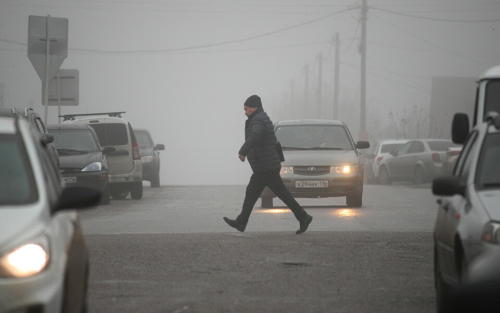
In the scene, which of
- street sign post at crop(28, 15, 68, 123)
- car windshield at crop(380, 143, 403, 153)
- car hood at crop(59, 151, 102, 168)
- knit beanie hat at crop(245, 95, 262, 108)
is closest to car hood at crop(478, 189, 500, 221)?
knit beanie hat at crop(245, 95, 262, 108)

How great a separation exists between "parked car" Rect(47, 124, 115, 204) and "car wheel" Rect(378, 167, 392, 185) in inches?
571

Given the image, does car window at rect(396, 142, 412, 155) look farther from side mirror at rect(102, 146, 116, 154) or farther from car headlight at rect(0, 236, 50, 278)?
car headlight at rect(0, 236, 50, 278)

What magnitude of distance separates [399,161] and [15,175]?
1066 inches

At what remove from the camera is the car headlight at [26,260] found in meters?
4.55

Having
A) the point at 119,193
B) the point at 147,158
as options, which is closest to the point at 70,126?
the point at 119,193

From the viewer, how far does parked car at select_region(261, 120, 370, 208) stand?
17.6 meters

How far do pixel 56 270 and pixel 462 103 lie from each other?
265 feet

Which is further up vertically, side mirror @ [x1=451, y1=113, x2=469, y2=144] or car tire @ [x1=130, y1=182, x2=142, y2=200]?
side mirror @ [x1=451, y1=113, x2=469, y2=144]

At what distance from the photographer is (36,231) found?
473 cm

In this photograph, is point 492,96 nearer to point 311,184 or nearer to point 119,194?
point 311,184

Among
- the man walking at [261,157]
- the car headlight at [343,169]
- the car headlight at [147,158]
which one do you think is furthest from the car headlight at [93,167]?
the car headlight at [147,158]

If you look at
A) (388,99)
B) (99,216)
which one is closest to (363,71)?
(99,216)

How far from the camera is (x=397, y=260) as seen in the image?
9664 millimetres

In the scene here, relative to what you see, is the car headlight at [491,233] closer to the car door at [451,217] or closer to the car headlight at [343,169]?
the car door at [451,217]
